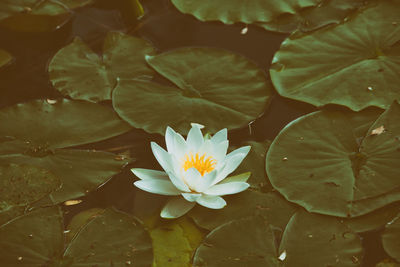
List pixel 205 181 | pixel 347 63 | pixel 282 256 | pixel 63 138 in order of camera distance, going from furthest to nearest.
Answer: pixel 347 63, pixel 63 138, pixel 205 181, pixel 282 256

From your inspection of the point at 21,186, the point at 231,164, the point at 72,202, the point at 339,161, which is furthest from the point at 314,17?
the point at 21,186

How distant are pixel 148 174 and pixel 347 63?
2.98ft

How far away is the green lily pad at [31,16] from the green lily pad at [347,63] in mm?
1113

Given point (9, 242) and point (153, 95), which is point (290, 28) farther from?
point (9, 242)

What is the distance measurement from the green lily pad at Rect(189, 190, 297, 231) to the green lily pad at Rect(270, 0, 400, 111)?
1.51 feet

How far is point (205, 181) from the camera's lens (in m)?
1.60

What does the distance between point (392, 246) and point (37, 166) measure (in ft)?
3.96

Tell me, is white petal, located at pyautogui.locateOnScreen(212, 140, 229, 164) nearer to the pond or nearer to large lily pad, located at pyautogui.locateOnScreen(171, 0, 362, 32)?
the pond

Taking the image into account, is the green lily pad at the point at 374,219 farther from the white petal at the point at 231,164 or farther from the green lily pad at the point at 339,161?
the white petal at the point at 231,164

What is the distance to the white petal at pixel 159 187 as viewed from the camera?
167 cm

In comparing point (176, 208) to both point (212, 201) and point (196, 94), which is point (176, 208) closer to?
point (212, 201)

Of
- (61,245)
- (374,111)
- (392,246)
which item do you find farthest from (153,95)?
(392,246)

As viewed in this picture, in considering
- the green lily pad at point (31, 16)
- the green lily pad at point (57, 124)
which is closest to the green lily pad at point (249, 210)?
the green lily pad at point (57, 124)

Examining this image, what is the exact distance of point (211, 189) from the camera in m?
1.67
